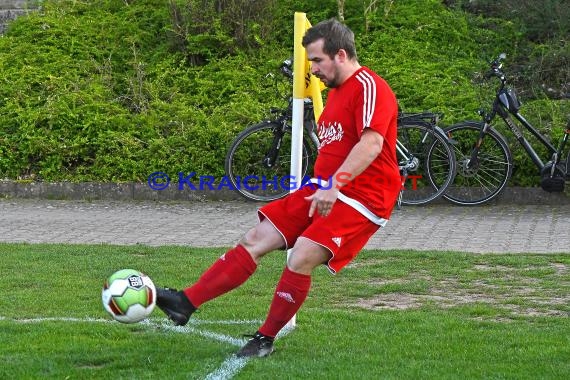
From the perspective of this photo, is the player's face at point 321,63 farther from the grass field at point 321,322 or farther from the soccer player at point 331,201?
the grass field at point 321,322

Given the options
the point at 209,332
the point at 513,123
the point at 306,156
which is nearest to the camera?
the point at 209,332

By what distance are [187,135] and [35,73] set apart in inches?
119

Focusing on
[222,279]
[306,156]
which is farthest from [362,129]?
[306,156]

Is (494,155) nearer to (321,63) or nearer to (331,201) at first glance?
(321,63)

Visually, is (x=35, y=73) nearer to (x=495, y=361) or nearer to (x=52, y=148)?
(x=52, y=148)

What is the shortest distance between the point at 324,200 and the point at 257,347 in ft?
2.90

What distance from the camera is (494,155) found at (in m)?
12.3

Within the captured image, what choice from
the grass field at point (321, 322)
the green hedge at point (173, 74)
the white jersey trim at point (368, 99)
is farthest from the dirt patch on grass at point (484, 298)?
the green hedge at point (173, 74)

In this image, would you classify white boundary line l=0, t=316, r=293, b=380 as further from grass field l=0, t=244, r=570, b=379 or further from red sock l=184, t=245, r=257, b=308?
red sock l=184, t=245, r=257, b=308

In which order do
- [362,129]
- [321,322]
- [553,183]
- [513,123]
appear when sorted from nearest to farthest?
1. [362,129]
2. [321,322]
3. [553,183]
4. [513,123]

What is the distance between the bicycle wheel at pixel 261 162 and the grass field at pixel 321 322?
10.5 feet

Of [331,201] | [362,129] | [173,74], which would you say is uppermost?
[362,129]

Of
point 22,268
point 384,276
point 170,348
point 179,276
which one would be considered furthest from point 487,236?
point 170,348

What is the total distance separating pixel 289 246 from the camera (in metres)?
5.95
